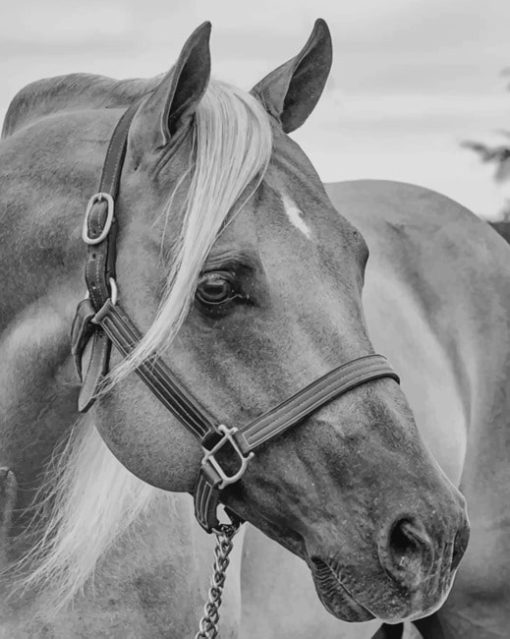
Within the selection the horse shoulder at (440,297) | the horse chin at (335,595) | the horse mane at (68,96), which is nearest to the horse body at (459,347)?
the horse shoulder at (440,297)

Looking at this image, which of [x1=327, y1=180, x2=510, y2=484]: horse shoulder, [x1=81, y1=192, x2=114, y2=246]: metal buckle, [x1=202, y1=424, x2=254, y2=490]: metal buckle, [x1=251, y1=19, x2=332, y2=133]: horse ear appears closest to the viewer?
[x1=202, y1=424, x2=254, y2=490]: metal buckle

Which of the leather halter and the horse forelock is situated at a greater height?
the horse forelock

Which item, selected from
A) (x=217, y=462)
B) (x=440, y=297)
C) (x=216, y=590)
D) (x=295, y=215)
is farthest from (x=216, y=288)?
(x=440, y=297)

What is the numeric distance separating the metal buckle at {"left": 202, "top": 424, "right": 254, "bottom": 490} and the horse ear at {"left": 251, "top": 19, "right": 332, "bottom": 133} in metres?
0.87

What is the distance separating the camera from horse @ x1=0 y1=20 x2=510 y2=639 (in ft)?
7.85

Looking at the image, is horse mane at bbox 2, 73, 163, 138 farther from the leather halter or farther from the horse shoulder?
the horse shoulder

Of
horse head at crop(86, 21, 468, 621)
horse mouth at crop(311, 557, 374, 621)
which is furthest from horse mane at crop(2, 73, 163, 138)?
horse mouth at crop(311, 557, 374, 621)

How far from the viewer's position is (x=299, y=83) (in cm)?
295

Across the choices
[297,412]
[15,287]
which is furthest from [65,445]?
[297,412]

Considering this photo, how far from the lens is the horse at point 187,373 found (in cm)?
239

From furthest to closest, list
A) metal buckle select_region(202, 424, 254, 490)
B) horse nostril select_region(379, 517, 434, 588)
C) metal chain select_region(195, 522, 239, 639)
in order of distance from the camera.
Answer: metal chain select_region(195, 522, 239, 639), metal buckle select_region(202, 424, 254, 490), horse nostril select_region(379, 517, 434, 588)

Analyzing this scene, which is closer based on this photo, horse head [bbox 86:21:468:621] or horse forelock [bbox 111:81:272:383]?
horse head [bbox 86:21:468:621]

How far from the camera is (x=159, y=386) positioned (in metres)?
2.52

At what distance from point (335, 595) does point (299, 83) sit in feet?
4.37
